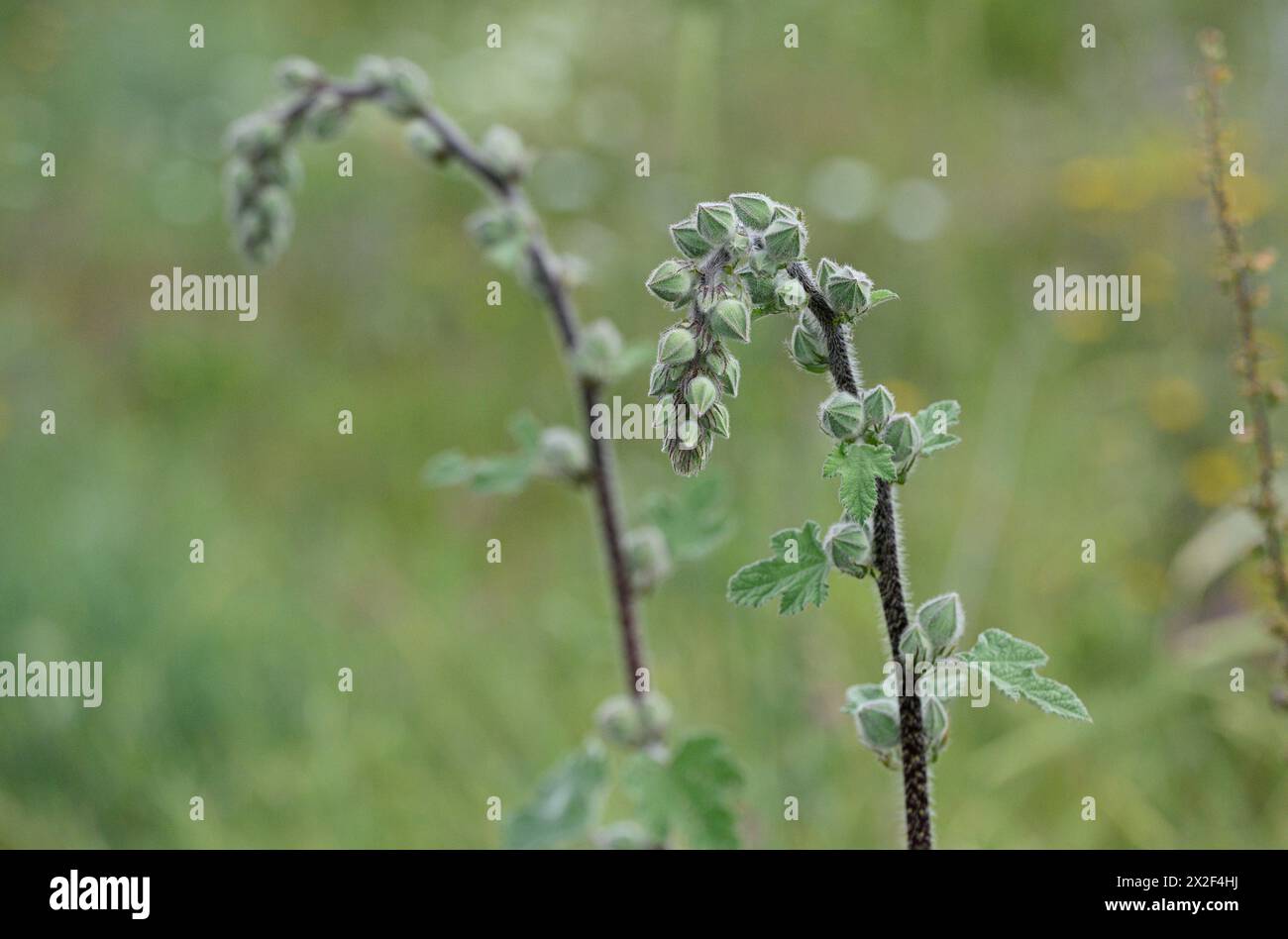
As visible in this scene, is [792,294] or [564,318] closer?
[792,294]

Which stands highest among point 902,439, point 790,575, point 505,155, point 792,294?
point 505,155

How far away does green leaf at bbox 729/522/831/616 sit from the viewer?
1.21 metres

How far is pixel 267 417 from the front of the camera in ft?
16.4

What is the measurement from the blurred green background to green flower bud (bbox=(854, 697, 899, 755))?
1.01 metres

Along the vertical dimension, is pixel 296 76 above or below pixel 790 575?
above

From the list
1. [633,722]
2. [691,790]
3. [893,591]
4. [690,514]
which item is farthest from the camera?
[690,514]

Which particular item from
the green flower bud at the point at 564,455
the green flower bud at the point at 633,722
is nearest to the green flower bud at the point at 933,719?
the green flower bud at the point at 633,722

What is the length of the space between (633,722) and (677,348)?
0.96 metres

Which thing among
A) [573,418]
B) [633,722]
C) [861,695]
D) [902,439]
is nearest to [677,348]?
[902,439]

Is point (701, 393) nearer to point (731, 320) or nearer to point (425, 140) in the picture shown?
point (731, 320)

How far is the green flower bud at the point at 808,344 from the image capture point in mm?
1156

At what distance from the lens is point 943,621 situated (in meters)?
1.20

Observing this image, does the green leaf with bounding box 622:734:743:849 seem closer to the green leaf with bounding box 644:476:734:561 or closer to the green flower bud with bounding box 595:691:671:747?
the green flower bud with bounding box 595:691:671:747

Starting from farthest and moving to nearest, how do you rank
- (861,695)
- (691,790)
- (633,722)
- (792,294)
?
(633,722), (691,790), (861,695), (792,294)
